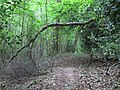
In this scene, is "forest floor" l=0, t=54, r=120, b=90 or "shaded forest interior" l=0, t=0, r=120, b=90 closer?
"shaded forest interior" l=0, t=0, r=120, b=90

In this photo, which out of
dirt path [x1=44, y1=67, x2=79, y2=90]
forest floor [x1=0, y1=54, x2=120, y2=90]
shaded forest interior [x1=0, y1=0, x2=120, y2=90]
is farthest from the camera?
dirt path [x1=44, y1=67, x2=79, y2=90]

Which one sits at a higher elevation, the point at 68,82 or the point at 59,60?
the point at 59,60

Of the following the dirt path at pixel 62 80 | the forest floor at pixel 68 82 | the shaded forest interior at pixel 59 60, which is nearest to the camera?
the shaded forest interior at pixel 59 60

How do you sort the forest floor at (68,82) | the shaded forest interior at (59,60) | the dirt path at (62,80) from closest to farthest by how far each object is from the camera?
the shaded forest interior at (59,60) → the forest floor at (68,82) → the dirt path at (62,80)

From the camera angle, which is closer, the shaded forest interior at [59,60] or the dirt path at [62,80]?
the shaded forest interior at [59,60]

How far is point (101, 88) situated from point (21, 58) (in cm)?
552

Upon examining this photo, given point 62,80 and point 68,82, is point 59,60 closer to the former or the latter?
point 62,80

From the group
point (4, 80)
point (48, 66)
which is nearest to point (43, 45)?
point (48, 66)

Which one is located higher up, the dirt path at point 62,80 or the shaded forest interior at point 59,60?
the shaded forest interior at point 59,60

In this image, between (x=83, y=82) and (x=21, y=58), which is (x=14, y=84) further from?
(x=83, y=82)

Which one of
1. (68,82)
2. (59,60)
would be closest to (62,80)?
(68,82)

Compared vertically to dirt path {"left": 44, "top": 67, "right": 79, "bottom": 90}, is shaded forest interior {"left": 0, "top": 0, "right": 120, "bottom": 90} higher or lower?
higher

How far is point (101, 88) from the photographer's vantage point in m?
7.12

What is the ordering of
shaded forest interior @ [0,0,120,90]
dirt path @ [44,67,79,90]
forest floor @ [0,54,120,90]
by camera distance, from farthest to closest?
dirt path @ [44,67,79,90] → forest floor @ [0,54,120,90] → shaded forest interior @ [0,0,120,90]
